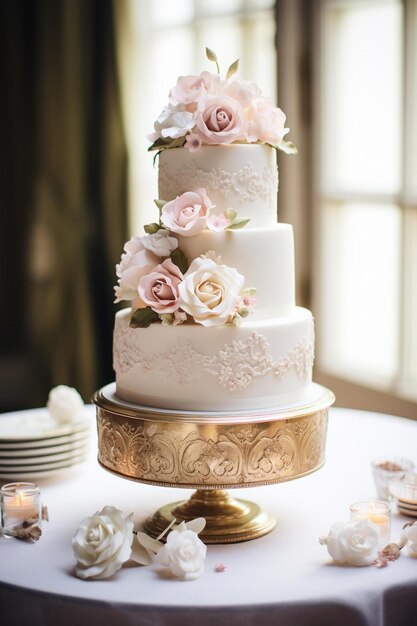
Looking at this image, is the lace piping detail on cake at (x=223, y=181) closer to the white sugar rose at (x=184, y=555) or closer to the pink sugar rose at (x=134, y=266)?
the pink sugar rose at (x=134, y=266)

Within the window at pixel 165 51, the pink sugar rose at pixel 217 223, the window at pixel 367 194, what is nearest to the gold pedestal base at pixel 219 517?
the pink sugar rose at pixel 217 223

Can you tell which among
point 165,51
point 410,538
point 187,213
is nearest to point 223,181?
point 187,213

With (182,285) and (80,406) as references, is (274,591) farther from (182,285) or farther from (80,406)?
(80,406)

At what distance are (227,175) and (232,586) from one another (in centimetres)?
86

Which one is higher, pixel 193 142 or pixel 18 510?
pixel 193 142

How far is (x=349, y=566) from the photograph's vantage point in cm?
183

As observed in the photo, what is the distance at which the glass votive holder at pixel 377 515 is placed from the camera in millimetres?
1919

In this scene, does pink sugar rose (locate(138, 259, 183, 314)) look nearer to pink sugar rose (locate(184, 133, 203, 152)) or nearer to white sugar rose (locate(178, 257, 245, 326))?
white sugar rose (locate(178, 257, 245, 326))

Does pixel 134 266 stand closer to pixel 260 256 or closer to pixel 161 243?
pixel 161 243

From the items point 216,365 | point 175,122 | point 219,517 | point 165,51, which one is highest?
point 165,51

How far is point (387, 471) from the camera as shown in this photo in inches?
87.7

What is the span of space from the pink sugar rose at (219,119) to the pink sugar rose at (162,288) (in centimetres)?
28

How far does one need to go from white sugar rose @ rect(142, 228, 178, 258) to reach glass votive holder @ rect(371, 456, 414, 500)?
71 cm

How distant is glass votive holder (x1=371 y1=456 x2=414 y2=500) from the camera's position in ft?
7.25
